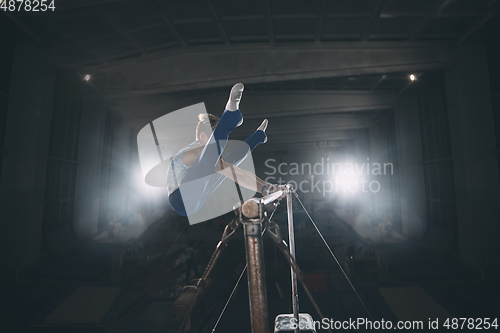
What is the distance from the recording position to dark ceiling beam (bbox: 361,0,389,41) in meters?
6.13

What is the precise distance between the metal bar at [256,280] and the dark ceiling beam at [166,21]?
7.22 meters

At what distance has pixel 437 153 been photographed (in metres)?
10.2

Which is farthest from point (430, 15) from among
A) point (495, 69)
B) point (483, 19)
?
point (495, 69)

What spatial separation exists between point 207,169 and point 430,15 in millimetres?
8773

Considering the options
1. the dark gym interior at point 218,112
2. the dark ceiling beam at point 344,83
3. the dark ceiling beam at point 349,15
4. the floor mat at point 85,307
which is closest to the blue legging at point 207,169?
the dark gym interior at point 218,112

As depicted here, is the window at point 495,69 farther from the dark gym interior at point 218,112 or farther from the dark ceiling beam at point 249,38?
the dark ceiling beam at point 249,38

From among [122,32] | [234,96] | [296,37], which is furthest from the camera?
[296,37]

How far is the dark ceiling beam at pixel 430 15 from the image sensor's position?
612 centimetres

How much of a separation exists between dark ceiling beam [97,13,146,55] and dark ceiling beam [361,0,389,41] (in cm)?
741

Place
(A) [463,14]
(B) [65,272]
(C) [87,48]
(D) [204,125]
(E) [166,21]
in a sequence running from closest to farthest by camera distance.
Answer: (D) [204,125] < (A) [463,14] < (E) [166,21] < (B) [65,272] < (C) [87,48]

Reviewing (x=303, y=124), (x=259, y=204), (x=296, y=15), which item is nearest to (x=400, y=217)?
(x=303, y=124)

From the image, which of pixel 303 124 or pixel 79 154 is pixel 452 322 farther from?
pixel 79 154

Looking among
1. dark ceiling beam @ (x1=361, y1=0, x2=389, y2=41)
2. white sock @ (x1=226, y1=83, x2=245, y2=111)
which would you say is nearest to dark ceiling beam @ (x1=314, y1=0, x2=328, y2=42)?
dark ceiling beam @ (x1=361, y1=0, x2=389, y2=41)

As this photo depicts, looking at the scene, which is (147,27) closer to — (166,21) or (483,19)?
(166,21)
